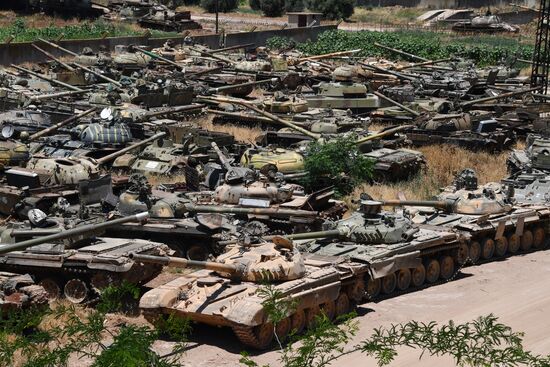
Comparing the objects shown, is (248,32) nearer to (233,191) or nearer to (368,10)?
(368,10)

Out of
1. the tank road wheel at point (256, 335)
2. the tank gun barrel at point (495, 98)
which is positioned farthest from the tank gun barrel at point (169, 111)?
the tank road wheel at point (256, 335)

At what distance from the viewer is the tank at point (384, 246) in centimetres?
2114

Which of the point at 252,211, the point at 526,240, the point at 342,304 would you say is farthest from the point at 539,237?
the point at 342,304

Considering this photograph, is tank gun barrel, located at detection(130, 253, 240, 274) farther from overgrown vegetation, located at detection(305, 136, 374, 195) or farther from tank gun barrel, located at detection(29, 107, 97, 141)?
tank gun barrel, located at detection(29, 107, 97, 141)

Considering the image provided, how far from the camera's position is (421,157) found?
32.8m

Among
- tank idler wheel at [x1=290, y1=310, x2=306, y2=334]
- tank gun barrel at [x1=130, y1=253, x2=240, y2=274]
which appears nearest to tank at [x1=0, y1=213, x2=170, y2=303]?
tank gun barrel at [x1=130, y1=253, x2=240, y2=274]

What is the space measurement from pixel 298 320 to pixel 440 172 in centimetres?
1539

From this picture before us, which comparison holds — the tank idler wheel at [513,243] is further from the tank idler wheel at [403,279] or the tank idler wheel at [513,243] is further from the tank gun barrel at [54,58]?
the tank gun barrel at [54,58]

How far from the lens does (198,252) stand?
2289cm

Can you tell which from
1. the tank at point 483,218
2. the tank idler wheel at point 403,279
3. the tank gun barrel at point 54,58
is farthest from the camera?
the tank gun barrel at point 54,58

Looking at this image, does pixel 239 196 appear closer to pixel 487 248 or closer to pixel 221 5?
pixel 487 248

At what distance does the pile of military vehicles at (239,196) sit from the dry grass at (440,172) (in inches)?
21.9

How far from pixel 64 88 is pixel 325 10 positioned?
40.7 metres

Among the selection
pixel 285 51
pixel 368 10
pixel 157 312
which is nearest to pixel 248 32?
pixel 285 51
